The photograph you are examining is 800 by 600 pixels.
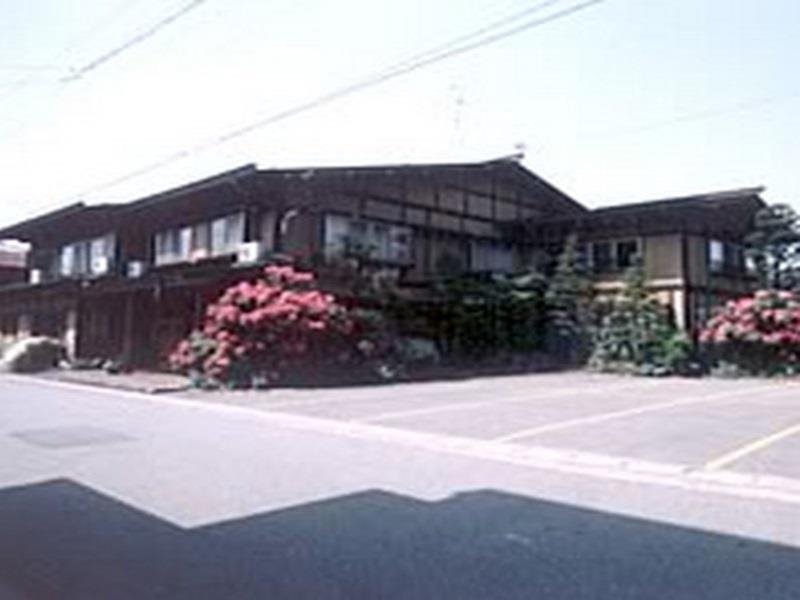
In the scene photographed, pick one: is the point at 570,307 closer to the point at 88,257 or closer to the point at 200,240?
the point at 200,240

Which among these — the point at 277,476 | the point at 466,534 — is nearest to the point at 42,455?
the point at 277,476

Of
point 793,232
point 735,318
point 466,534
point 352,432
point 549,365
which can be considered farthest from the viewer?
point 793,232

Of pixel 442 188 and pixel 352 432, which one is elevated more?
pixel 442 188

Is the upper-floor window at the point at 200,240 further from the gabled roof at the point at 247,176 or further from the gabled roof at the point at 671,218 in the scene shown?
the gabled roof at the point at 671,218

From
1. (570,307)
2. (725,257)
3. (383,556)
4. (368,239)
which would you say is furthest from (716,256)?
(383,556)

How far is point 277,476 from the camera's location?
25.8ft

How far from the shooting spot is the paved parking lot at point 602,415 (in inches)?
367

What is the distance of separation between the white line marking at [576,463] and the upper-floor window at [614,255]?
1831 cm

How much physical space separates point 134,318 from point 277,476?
69.7 feet

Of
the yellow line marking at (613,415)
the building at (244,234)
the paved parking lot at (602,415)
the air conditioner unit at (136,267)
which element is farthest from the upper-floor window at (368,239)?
the yellow line marking at (613,415)

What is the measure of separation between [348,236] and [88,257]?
13746mm

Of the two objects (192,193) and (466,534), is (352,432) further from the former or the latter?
(192,193)

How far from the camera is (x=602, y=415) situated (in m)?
13.2

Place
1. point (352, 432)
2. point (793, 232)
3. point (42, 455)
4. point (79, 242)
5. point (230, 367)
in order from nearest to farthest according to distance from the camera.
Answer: point (42, 455)
point (352, 432)
point (230, 367)
point (793, 232)
point (79, 242)
